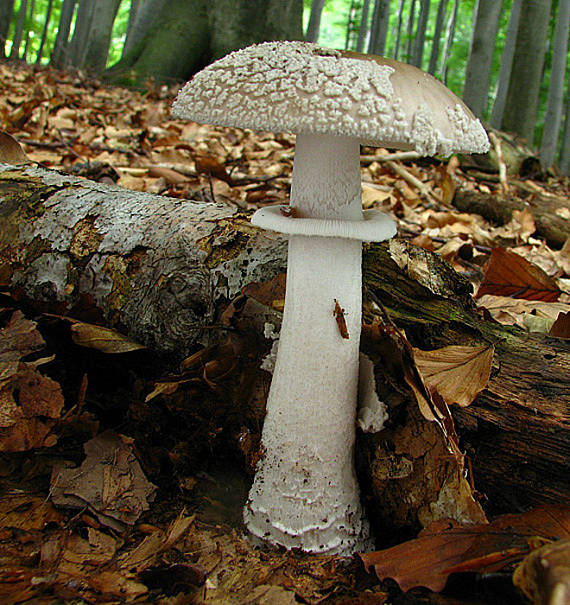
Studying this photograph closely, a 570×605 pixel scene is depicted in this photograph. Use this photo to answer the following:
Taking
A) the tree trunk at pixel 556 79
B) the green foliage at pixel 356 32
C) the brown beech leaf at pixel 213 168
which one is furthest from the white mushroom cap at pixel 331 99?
the green foliage at pixel 356 32

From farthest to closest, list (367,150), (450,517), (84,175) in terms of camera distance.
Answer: (367,150) → (84,175) → (450,517)

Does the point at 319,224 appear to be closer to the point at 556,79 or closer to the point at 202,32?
the point at 202,32

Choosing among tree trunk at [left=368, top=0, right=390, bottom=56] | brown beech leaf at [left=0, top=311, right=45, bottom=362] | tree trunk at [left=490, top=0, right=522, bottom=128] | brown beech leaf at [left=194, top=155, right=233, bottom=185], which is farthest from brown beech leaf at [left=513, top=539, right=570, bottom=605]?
tree trunk at [left=368, top=0, right=390, bottom=56]

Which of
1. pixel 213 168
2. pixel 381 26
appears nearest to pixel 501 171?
pixel 213 168

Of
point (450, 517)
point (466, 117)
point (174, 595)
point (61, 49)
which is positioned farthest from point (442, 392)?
point (61, 49)

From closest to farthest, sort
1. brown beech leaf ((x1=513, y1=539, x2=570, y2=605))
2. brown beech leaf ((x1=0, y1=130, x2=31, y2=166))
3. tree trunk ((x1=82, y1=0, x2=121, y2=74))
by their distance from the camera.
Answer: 1. brown beech leaf ((x1=513, y1=539, x2=570, y2=605))
2. brown beech leaf ((x1=0, y1=130, x2=31, y2=166))
3. tree trunk ((x1=82, y1=0, x2=121, y2=74))

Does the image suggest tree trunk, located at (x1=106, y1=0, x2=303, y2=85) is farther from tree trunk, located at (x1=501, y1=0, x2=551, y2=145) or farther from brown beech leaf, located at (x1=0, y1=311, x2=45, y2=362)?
brown beech leaf, located at (x1=0, y1=311, x2=45, y2=362)

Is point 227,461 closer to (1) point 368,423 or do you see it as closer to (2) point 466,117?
(1) point 368,423
